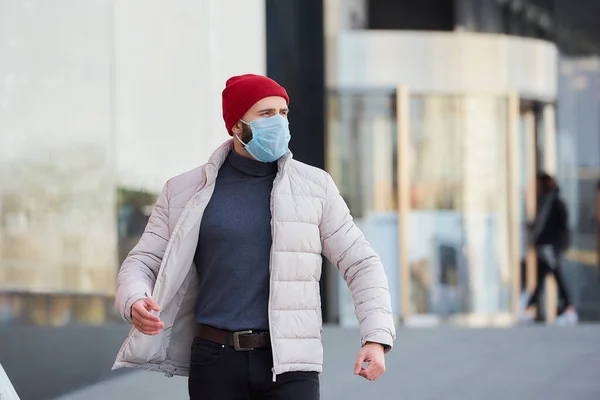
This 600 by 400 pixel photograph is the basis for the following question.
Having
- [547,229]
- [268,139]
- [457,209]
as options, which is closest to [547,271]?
[547,229]

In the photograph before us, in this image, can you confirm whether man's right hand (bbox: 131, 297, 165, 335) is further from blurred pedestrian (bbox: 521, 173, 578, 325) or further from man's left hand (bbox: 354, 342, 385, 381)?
blurred pedestrian (bbox: 521, 173, 578, 325)

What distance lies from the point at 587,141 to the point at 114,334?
6.95 metres

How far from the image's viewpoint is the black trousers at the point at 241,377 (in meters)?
3.15

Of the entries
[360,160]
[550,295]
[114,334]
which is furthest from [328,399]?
[550,295]

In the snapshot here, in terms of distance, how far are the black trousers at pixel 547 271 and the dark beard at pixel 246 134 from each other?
9733 millimetres

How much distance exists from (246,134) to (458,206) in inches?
368

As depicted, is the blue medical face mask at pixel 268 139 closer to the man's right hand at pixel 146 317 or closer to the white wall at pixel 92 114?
the man's right hand at pixel 146 317

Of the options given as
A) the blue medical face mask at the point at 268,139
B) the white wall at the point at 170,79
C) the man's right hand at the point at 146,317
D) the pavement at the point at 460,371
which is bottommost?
the pavement at the point at 460,371

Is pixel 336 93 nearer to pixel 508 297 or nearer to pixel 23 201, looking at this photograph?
pixel 508 297

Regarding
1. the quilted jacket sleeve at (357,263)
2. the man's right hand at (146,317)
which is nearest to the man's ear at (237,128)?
the quilted jacket sleeve at (357,263)

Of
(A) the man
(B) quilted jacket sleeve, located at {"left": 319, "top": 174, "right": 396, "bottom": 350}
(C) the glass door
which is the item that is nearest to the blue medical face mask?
(A) the man

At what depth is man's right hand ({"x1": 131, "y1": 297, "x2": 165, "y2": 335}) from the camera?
10.1 ft

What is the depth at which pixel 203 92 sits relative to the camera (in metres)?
8.84

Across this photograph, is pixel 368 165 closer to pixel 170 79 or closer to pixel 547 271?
pixel 547 271
